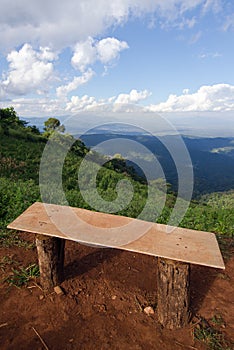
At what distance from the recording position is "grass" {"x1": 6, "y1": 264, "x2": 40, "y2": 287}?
2.60m

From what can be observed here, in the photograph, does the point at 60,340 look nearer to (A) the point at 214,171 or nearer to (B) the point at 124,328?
(B) the point at 124,328

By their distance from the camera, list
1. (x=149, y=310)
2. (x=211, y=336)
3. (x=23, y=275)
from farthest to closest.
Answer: (x=23, y=275) → (x=149, y=310) → (x=211, y=336)

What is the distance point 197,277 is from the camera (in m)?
2.88

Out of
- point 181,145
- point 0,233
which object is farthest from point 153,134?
point 0,233

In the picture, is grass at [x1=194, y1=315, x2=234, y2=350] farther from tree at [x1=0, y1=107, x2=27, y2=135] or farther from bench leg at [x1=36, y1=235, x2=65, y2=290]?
tree at [x1=0, y1=107, x2=27, y2=135]

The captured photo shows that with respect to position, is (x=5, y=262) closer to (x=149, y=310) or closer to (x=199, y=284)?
(x=149, y=310)

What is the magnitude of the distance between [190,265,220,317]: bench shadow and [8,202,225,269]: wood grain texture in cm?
61

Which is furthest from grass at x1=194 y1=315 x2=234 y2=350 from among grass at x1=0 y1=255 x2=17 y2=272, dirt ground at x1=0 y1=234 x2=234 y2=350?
grass at x1=0 y1=255 x2=17 y2=272

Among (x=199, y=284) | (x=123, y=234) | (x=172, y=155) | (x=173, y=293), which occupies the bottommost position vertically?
(x=199, y=284)

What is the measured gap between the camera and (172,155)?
2531mm

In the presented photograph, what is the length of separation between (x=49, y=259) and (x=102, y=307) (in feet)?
2.08

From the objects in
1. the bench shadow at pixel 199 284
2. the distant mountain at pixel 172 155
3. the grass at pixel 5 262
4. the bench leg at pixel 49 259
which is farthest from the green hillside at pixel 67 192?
the bench shadow at pixel 199 284

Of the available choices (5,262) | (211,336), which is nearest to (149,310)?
(211,336)

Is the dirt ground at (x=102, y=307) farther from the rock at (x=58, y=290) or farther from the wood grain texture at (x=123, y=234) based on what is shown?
the wood grain texture at (x=123, y=234)
